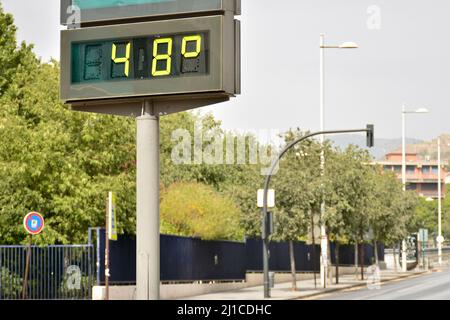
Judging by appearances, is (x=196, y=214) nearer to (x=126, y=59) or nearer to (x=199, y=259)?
(x=199, y=259)

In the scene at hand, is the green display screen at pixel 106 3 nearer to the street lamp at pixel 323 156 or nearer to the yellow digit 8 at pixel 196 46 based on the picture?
the yellow digit 8 at pixel 196 46

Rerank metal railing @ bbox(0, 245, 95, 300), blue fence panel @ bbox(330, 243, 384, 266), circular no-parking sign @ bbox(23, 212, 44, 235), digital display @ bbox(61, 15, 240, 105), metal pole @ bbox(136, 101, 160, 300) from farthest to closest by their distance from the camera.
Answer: blue fence panel @ bbox(330, 243, 384, 266) < metal railing @ bbox(0, 245, 95, 300) < circular no-parking sign @ bbox(23, 212, 44, 235) < metal pole @ bbox(136, 101, 160, 300) < digital display @ bbox(61, 15, 240, 105)

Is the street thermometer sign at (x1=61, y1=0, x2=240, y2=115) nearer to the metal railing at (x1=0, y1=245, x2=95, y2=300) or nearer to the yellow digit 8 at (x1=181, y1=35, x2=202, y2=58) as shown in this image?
the yellow digit 8 at (x1=181, y1=35, x2=202, y2=58)

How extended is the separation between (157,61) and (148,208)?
2.07m

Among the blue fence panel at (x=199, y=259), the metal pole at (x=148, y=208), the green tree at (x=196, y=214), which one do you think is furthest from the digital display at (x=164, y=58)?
the green tree at (x=196, y=214)

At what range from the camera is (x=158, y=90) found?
13.6m

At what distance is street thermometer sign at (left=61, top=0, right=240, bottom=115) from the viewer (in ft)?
43.8

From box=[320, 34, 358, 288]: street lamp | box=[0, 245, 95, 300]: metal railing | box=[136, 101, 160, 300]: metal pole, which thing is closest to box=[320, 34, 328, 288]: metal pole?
box=[320, 34, 358, 288]: street lamp

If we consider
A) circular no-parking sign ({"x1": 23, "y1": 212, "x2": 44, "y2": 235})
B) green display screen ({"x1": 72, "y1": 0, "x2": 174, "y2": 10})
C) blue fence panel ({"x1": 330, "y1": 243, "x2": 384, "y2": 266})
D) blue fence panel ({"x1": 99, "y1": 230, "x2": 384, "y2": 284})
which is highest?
green display screen ({"x1": 72, "y1": 0, "x2": 174, "y2": 10})

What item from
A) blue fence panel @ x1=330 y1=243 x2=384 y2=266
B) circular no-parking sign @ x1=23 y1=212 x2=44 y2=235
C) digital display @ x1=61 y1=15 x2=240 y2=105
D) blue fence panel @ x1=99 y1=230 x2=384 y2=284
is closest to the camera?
digital display @ x1=61 y1=15 x2=240 y2=105

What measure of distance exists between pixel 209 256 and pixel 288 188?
562 centimetres

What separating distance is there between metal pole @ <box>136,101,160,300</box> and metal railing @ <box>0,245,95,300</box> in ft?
74.0

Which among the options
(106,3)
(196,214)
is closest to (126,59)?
(106,3)

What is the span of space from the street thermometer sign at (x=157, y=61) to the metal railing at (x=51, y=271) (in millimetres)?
22906
